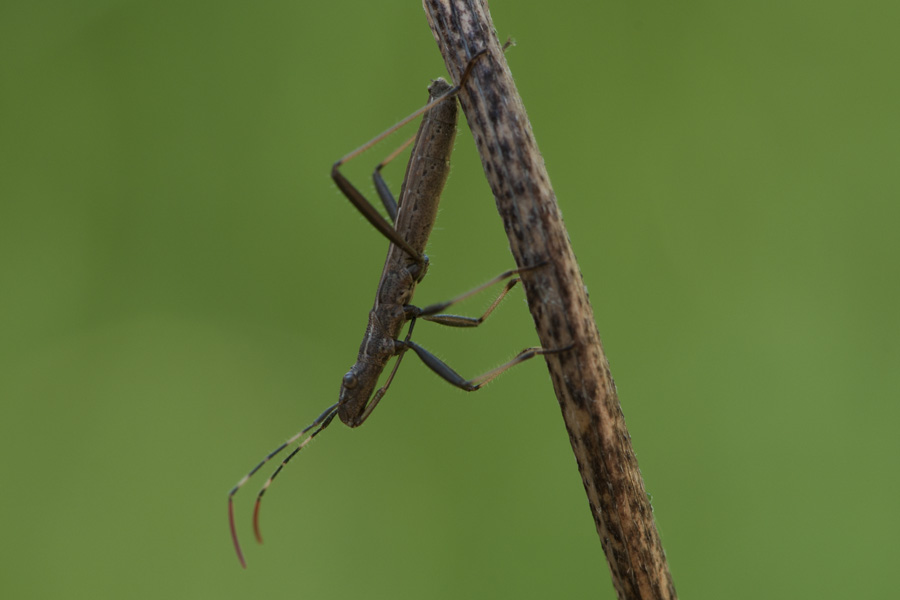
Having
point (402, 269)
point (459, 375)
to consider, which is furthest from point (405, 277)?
point (459, 375)

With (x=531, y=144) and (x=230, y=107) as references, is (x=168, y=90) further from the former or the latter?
(x=531, y=144)

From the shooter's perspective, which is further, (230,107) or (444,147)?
(230,107)

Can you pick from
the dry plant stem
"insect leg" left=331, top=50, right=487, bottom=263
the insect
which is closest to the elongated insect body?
the insect

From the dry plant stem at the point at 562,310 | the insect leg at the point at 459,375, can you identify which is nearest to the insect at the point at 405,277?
the insect leg at the point at 459,375

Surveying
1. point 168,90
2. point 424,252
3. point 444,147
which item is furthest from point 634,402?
point 168,90

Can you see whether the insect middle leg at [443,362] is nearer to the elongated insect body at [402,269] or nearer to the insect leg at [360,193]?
the elongated insect body at [402,269]

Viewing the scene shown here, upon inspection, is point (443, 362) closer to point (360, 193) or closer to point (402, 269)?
point (402, 269)
